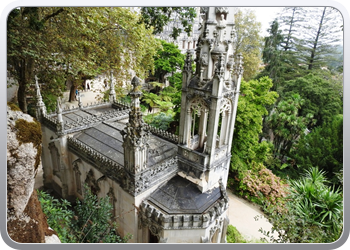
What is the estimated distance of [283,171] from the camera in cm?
1816

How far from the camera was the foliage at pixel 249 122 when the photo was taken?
1451cm

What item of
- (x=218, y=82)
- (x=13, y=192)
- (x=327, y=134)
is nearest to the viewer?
(x=13, y=192)

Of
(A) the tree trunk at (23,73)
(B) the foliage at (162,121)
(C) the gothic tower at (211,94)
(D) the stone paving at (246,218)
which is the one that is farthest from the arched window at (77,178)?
(B) the foliage at (162,121)

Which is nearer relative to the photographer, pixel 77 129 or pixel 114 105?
pixel 77 129

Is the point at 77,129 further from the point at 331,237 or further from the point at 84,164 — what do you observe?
the point at 331,237

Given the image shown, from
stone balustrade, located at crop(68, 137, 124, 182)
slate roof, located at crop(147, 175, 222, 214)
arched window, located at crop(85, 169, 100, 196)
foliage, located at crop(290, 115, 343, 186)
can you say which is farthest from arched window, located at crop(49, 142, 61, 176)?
foliage, located at crop(290, 115, 343, 186)

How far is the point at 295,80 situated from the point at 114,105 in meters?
15.2

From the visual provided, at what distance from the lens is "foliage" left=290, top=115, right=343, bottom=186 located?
12938mm

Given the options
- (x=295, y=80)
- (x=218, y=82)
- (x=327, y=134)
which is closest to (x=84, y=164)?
(x=218, y=82)

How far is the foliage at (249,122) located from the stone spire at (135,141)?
8.39 metres

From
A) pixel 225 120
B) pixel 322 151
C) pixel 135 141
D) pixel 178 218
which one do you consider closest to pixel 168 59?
pixel 322 151

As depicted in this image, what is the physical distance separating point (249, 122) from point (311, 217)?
8.88 metres

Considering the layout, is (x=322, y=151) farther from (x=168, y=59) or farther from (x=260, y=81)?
(x=168, y=59)

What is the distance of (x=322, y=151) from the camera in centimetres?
1441
